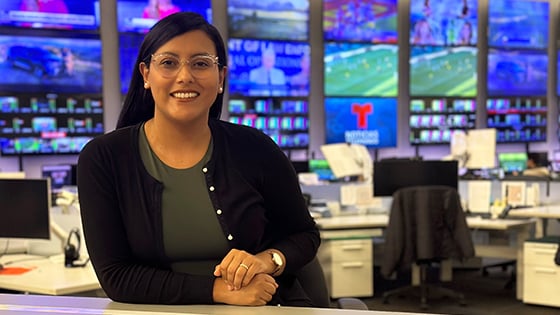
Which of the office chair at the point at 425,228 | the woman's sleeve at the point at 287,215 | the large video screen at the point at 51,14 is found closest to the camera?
the woman's sleeve at the point at 287,215

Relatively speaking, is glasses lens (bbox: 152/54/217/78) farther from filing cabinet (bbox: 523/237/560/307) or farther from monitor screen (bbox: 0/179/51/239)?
filing cabinet (bbox: 523/237/560/307)

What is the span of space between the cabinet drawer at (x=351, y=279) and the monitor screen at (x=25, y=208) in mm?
2473

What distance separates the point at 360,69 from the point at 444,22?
1.51 metres

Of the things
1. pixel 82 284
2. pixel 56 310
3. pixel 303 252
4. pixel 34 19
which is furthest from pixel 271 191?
pixel 34 19

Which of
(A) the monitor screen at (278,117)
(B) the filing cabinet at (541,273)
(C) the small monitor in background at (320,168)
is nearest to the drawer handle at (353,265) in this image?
(B) the filing cabinet at (541,273)

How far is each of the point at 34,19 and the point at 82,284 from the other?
408 cm

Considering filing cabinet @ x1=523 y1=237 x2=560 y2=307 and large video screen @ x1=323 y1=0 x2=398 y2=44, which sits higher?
large video screen @ x1=323 y1=0 x2=398 y2=44

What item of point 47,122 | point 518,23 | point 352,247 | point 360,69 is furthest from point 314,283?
point 518,23

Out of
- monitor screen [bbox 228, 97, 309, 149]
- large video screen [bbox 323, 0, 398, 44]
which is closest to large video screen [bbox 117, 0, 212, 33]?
monitor screen [bbox 228, 97, 309, 149]

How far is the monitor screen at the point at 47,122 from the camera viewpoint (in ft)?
19.4

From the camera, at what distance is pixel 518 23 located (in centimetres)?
855

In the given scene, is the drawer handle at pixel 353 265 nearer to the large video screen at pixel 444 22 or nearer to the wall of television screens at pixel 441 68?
the wall of television screens at pixel 441 68

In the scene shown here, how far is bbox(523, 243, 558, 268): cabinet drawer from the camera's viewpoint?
4629 mm

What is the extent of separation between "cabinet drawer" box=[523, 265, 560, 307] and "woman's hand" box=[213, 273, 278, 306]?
408 cm
